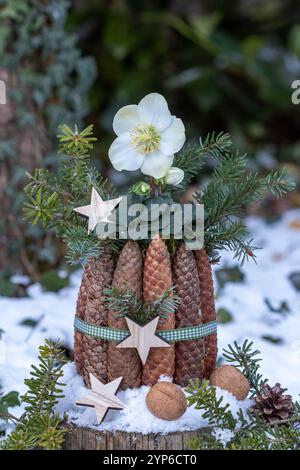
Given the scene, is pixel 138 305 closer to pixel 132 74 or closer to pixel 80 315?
pixel 80 315

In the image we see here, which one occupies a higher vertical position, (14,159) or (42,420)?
(14,159)

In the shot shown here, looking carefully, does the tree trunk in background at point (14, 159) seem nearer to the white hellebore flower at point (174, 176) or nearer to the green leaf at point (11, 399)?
the green leaf at point (11, 399)

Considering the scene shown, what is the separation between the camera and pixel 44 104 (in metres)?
2.28

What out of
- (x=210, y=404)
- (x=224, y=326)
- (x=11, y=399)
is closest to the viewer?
(x=210, y=404)

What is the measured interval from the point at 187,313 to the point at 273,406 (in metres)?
0.21

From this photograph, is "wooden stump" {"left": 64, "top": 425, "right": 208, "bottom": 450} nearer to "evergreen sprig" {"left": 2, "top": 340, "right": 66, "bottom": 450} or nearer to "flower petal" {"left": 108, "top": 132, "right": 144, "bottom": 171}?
"evergreen sprig" {"left": 2, "top": 340, "right": 66, "bottom": 450}

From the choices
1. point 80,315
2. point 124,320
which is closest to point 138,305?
point 124,320

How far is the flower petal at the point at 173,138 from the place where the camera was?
1138 mm

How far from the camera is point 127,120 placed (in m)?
1.16

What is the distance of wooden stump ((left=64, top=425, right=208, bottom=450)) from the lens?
3.55ft

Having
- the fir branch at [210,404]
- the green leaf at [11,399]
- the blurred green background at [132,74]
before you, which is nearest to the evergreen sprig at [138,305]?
the fir branch at [210,404]
